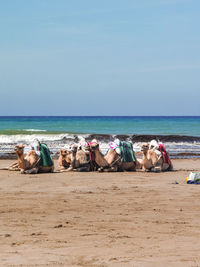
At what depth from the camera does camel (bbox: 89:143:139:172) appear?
17.0 meters

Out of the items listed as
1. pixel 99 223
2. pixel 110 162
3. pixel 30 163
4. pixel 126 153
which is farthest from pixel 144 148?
pixel 99 223

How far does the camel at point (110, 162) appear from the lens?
16984 millimetres

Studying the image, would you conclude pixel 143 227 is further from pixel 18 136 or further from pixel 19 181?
pixel 18 136

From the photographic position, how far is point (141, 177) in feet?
50.2

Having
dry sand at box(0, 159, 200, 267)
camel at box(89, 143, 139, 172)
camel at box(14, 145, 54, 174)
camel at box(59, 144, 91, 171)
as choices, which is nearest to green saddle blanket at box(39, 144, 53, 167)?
camel at box(14, 145, 54, 174)

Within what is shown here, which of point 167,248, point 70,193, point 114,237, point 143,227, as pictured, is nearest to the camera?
point 167,248

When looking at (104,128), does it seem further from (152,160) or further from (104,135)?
(152,160)

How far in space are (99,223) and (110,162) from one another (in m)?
8.74

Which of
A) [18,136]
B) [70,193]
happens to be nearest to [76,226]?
[70,193]

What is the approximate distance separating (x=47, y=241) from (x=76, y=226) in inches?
40.5

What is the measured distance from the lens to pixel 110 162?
56.2 feet

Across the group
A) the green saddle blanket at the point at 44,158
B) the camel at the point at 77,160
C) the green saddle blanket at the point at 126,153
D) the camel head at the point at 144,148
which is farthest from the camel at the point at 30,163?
the camel head at the point at 144,148

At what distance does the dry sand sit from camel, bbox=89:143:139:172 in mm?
2968

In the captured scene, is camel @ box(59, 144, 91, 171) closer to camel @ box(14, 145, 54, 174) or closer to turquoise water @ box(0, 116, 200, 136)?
camel @ box(14, 145, 54, 174)
